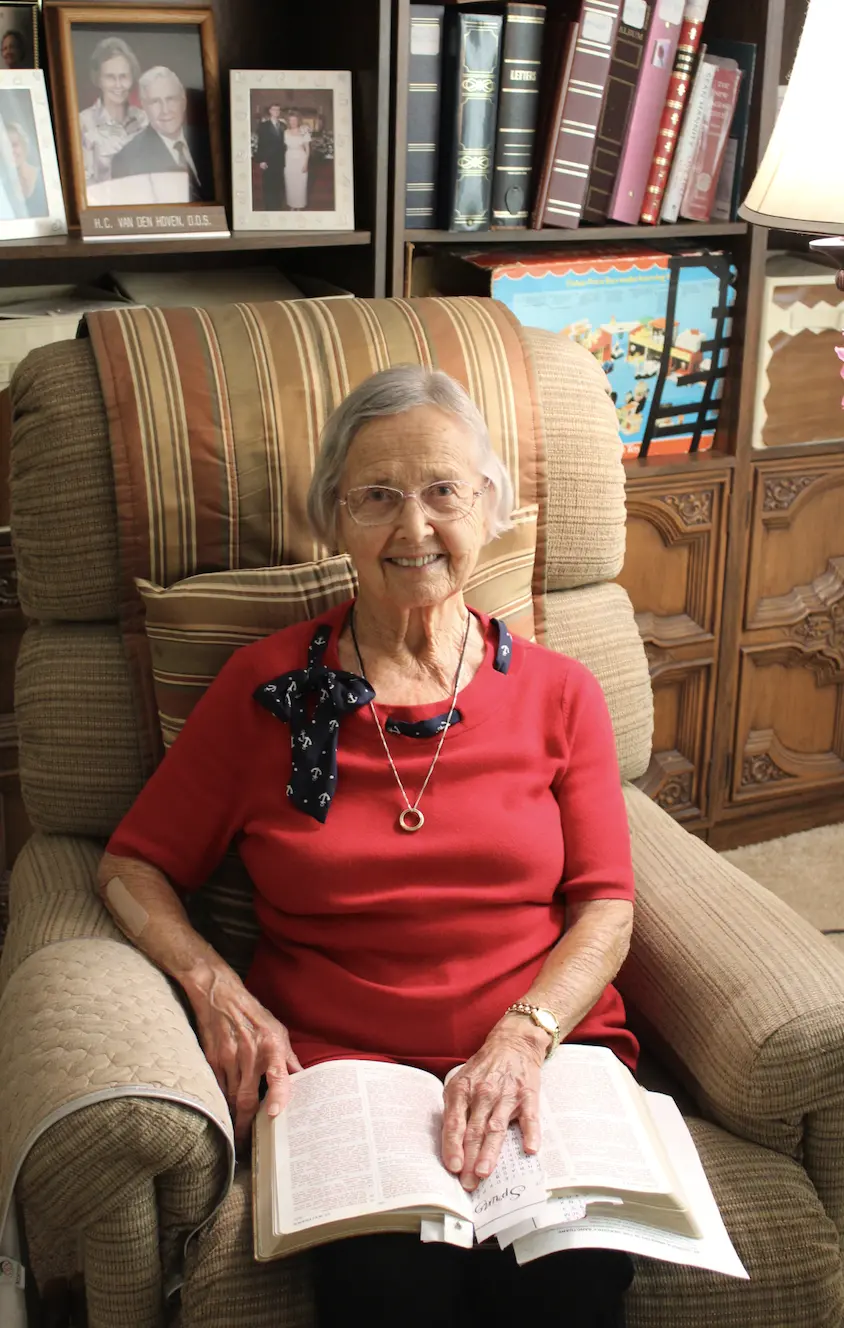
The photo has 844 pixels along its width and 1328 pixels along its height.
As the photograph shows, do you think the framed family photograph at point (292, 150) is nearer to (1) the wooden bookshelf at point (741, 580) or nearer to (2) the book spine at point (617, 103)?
(1) the wooden bookshelf at point (741, 580)

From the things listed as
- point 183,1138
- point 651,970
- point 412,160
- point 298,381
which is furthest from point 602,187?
point 183,1138

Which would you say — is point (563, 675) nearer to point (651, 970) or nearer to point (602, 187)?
point (651, 970)

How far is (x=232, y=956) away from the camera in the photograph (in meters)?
1.63

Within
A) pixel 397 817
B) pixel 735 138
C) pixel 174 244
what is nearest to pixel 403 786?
pixel 397 817

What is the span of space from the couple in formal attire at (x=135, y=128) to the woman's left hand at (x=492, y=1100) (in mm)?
1385

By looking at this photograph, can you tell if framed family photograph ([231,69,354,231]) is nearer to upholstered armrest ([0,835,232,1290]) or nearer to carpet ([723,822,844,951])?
upholstered armrest ([0,835,232,1290])

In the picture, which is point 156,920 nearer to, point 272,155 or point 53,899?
point 53,899

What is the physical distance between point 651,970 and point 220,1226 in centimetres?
56

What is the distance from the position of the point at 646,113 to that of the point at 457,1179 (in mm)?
1700

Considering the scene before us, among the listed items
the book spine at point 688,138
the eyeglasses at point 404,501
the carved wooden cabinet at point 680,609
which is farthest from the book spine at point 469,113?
the eyeglasses at point 404,501

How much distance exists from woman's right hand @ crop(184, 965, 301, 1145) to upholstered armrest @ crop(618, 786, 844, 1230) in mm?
422

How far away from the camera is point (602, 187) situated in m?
2.23

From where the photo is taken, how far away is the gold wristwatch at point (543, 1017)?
1.39 m

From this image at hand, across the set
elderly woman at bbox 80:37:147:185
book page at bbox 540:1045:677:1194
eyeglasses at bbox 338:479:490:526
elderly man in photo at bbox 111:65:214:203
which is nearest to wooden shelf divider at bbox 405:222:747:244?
elderly man in photo at bbox 111:65:214:203
